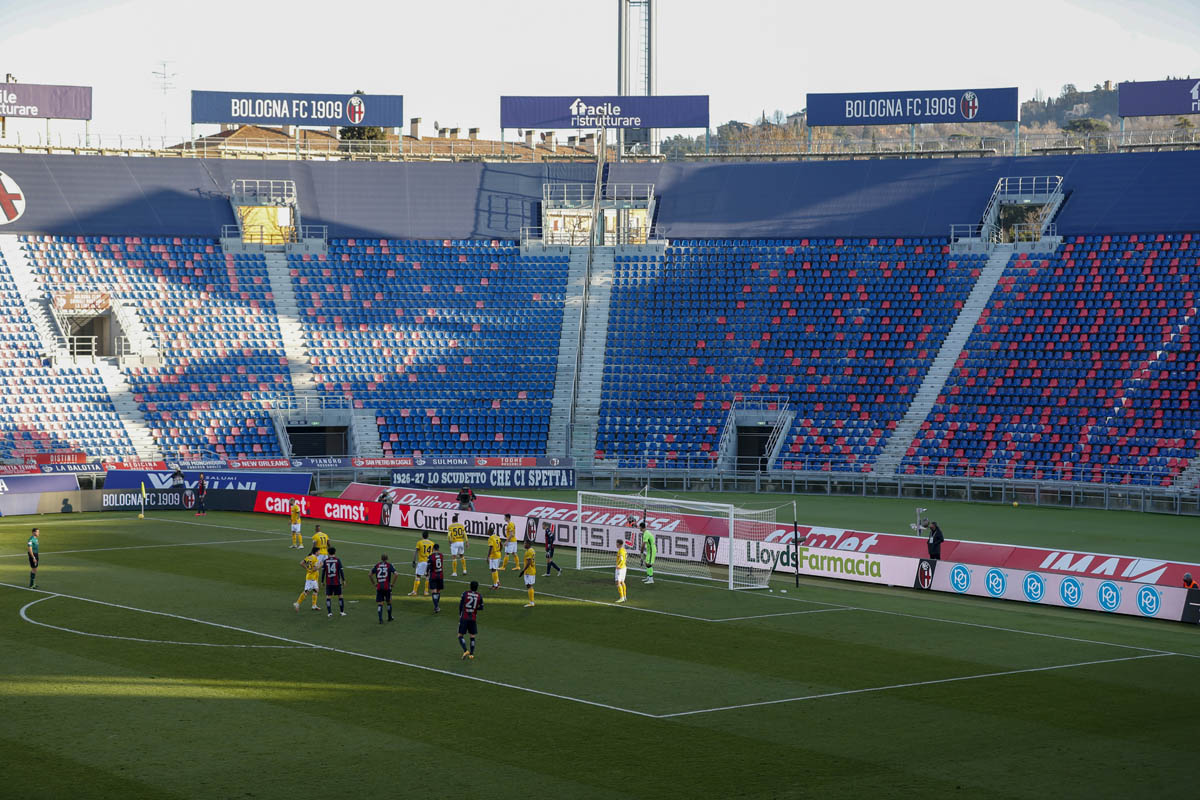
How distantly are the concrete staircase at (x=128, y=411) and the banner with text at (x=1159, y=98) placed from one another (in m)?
50.2

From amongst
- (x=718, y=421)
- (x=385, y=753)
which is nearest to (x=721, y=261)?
(x=718, y=421)

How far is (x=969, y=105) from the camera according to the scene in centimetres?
6931

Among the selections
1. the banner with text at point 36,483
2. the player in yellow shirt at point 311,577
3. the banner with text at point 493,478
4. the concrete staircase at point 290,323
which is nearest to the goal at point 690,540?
the player in yellow shirt at point 311,577

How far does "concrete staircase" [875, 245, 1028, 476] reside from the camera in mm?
54781

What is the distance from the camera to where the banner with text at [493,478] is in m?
53.9

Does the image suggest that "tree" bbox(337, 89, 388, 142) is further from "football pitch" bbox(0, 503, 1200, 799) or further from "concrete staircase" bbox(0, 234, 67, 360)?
"football pitch" bbox(0, 503, 1200, 799)

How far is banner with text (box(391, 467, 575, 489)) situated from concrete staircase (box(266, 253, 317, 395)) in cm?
852

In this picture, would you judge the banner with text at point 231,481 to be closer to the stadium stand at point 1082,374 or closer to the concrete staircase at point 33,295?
the concrete staircase at point 33,295

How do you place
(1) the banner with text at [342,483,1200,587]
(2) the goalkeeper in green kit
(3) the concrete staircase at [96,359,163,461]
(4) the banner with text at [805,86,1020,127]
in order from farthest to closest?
(4) the banner with text at [805,86,1020,127] → (3) the concrete staircase at [96,359,163,461] → (2) the goalkeeper in green kit → (1) the banner with text at [342,483,1200,587]

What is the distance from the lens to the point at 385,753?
1784 cm


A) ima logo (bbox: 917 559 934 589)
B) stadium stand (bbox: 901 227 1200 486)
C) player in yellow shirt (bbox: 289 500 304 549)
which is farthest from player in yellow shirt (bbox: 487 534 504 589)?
stadium stand (bbox: 901 227 1200 486)

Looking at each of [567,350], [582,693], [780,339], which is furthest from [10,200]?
[582,693]

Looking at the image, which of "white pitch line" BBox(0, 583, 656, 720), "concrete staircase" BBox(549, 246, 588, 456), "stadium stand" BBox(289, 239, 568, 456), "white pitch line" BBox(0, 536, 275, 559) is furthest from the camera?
"stadium stand" BBox(289, 239, 568, 456)

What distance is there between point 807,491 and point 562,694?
34.4 meters
